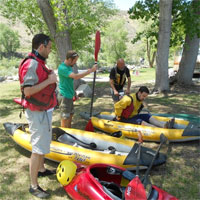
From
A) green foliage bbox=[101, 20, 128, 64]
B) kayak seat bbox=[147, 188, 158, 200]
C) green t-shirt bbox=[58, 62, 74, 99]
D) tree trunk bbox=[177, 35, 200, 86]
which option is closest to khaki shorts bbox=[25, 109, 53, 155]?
green t-shirt bbox=[58, 62, 74, 99]

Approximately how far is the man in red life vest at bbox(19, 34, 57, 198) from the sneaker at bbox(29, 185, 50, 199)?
0.01 metres

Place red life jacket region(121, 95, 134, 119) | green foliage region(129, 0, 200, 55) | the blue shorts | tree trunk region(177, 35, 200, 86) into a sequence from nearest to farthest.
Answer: red life jacket region(121, 95, 134, 119), the blue shorts, green foliage region(129, 0, 200, 55), tree trunk region(177, 35, 200, 86)

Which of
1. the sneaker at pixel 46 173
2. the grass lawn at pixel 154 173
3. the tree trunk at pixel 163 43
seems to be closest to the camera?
the grass lawn at pixel 154 173

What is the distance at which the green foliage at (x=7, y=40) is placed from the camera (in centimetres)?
4319

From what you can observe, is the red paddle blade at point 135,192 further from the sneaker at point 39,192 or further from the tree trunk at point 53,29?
the tree trunk at point 53,29

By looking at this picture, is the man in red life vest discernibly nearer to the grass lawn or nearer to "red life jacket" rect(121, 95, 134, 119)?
the grass lawn

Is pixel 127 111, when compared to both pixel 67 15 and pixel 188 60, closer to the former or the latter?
pixel 67 15

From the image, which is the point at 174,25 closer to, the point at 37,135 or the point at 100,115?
the point at 100,115

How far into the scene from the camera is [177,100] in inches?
311

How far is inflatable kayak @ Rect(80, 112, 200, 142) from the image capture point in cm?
423

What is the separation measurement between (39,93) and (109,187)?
152cm

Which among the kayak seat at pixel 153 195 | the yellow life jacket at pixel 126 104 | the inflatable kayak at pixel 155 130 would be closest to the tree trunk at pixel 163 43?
the inflatable kayak at pixel 155 130

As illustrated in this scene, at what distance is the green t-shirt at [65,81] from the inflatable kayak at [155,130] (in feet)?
4.42

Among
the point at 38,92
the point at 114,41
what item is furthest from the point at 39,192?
the point at 114,41
